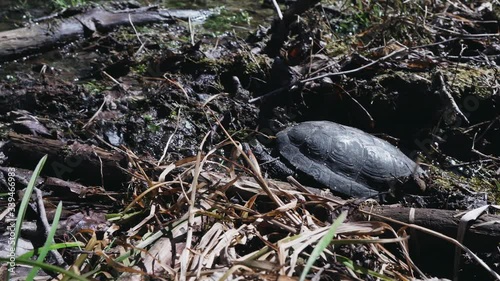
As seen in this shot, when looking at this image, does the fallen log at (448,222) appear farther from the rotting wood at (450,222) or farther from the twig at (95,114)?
the twig at (95,114)

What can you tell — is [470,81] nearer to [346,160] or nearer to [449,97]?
[449,97]

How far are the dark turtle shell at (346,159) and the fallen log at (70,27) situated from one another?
2.42 m

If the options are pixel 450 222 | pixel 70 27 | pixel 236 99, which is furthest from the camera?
pixel 70 27

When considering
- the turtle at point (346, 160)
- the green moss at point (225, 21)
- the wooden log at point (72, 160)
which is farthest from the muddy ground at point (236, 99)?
the green moss at point (225, 21)

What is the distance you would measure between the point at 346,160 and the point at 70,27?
9.65ft

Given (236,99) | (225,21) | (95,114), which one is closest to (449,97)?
(236,99)

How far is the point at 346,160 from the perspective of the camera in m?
3.60

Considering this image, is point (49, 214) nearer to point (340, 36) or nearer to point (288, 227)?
point (288, 227)

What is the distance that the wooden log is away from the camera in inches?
124

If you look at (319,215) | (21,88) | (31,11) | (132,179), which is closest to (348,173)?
(319,215)

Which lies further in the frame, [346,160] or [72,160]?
[346,160]

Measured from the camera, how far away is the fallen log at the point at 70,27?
4.78m

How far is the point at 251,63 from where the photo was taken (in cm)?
457

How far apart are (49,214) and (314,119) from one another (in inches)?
81.7
